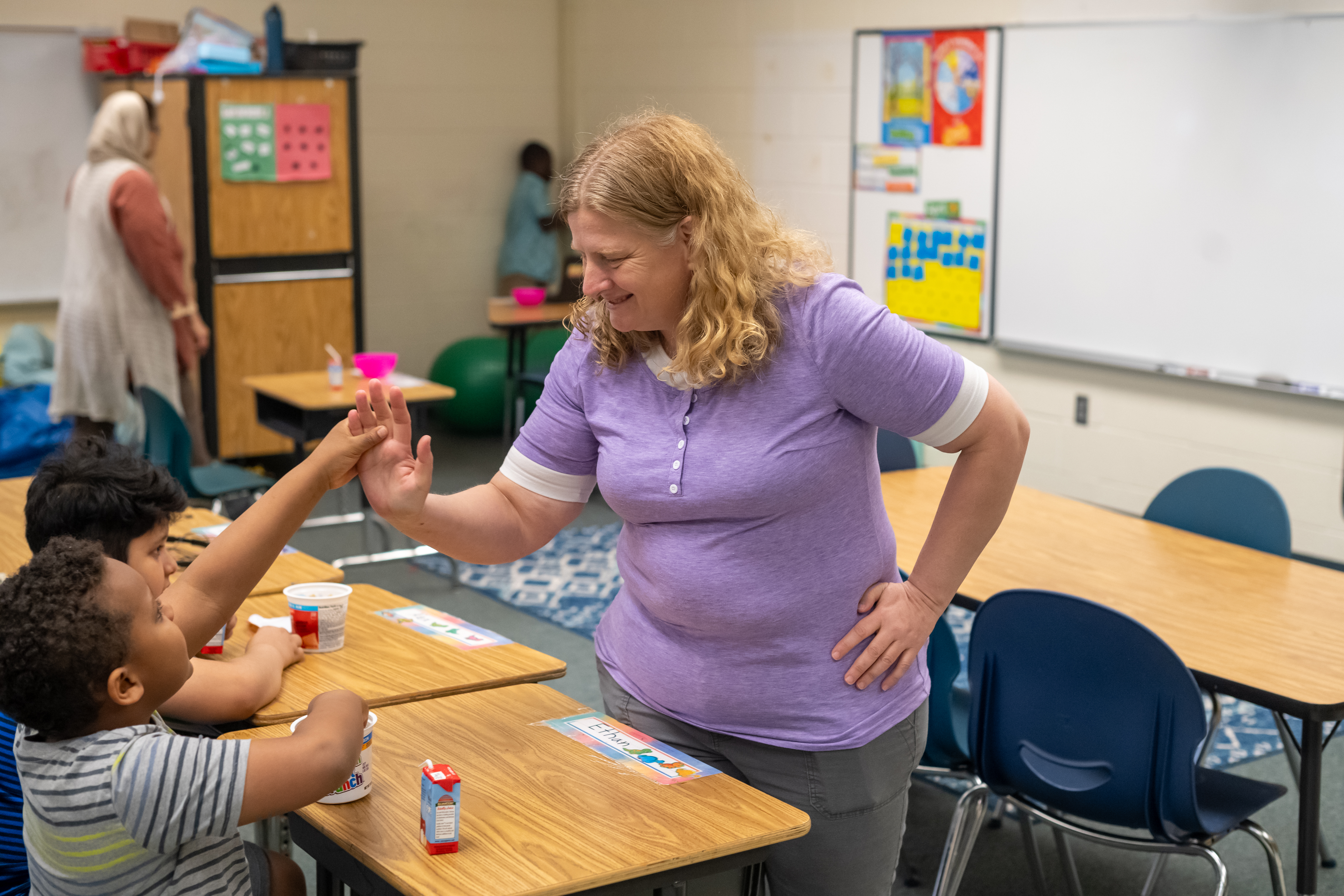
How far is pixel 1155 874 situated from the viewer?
2553 mm

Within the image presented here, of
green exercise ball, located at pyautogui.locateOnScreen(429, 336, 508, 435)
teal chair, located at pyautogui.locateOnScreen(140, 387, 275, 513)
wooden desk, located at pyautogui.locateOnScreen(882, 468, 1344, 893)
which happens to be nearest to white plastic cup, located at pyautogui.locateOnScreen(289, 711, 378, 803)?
wooden desk, located at pyautogui.locateOnScreen(882, 468, 1344, 893)

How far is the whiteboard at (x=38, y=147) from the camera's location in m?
6.61

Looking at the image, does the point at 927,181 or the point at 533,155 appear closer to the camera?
the point at 927,181

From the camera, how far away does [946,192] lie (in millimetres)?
6059

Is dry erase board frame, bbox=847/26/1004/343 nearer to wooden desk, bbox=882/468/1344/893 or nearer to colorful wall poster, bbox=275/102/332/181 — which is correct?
wooden desk, bbox=882/468/1344/893

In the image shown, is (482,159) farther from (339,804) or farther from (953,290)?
(339,804)

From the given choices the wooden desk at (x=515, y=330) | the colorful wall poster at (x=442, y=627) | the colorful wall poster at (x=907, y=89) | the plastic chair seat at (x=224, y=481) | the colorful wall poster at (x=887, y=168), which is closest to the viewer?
the colorful wall poster at (x=442, y=627)

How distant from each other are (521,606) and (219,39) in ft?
10.8

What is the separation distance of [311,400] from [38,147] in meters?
2.99

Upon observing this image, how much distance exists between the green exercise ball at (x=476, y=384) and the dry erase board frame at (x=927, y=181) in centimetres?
211

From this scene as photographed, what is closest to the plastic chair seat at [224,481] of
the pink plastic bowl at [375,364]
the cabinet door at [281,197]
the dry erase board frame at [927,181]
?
the pink plastic bowl at [375,364]

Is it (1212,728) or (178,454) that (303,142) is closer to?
(178,454)

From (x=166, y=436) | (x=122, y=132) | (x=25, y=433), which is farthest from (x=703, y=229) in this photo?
(x=25, y=433)

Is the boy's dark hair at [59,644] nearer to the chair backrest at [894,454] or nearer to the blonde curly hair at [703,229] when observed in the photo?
the blonde curly hair at [703,229]
